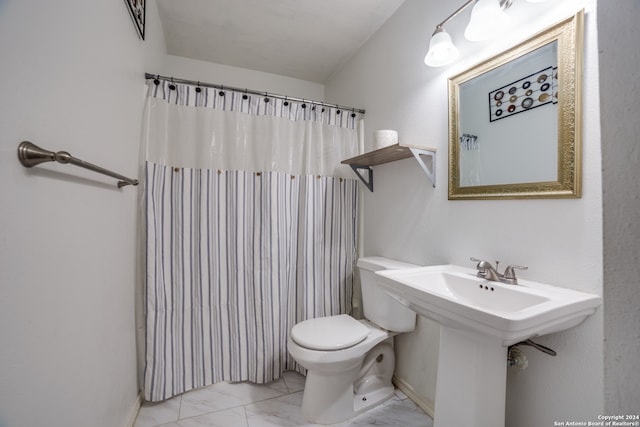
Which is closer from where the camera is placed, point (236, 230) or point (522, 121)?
point (522, 121)

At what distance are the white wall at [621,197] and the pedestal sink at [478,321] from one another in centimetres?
32

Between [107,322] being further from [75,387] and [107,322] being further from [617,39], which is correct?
[617,39]

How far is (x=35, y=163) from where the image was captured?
1.94 feet

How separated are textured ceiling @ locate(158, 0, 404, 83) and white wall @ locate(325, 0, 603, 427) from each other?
16cm

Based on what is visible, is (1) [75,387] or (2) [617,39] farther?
(1) [75,387]

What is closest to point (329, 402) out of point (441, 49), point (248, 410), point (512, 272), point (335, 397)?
point (335, 397)

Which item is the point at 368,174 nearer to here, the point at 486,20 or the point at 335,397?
the point at 486,20

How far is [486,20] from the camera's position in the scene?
3.28 feet

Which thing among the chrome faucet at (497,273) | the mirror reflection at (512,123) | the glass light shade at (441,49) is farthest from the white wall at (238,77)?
the chrome faucet at (497,273)

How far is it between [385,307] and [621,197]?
1.27 m

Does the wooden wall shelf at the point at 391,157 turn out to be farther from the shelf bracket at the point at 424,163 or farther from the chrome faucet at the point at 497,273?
the chrome faucet at the point at 497,273

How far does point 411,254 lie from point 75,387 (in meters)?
1.53

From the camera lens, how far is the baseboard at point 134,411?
1.30 metres

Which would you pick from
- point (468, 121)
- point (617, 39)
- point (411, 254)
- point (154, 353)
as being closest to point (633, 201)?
point (617, 39)
